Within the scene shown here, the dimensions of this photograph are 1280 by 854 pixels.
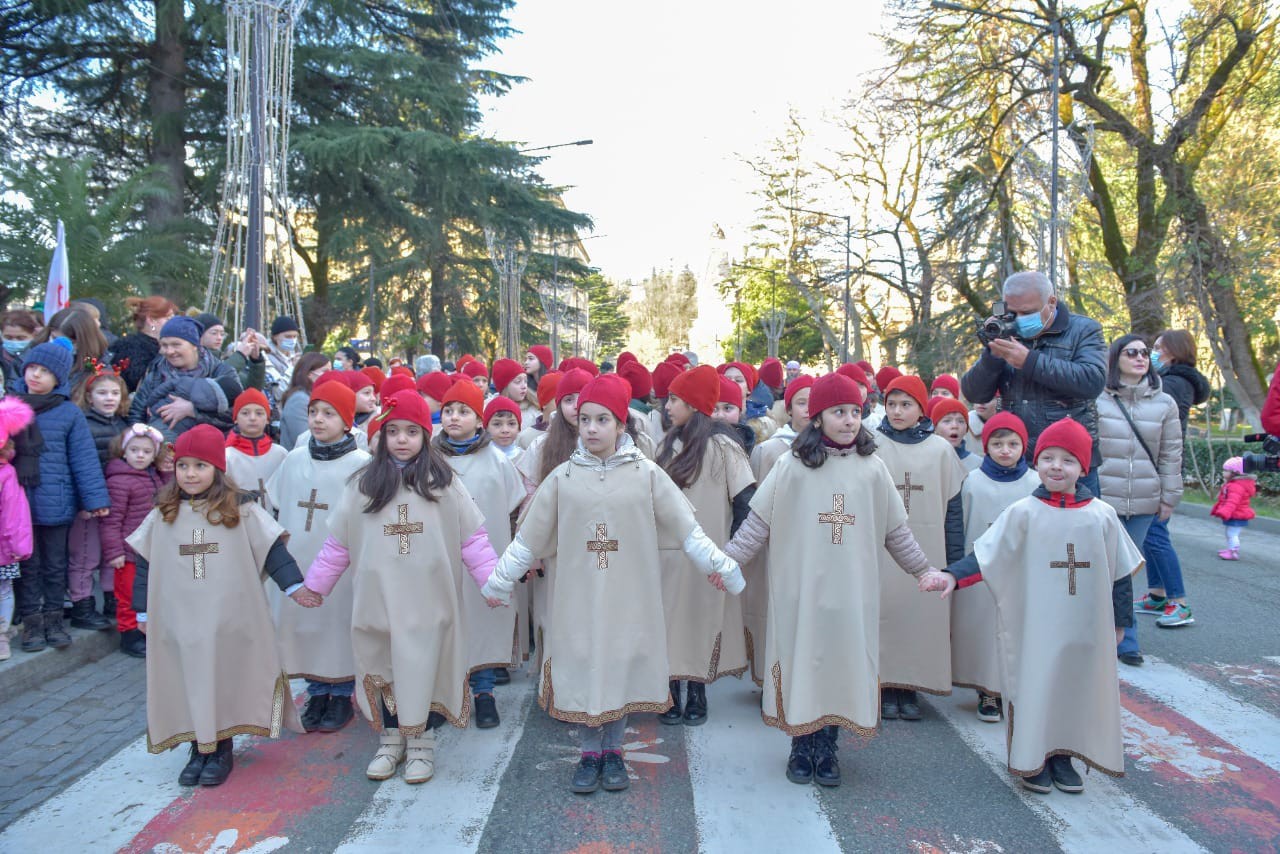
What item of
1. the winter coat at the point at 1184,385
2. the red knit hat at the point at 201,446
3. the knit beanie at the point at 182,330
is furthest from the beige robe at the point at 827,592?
the knit beanie at the point at 182,330

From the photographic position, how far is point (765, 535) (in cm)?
450

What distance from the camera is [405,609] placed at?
425 centimetres

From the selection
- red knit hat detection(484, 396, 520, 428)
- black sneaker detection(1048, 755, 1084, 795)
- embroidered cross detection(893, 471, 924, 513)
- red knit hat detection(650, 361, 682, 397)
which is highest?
red knit hat detection(650, 361, 682, 397)

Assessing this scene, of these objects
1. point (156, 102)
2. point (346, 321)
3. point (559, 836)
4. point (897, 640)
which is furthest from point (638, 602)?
→ point (346, 321)

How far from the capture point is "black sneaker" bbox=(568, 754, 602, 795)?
4086 millimetres

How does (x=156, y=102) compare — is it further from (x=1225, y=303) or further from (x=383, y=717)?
(x=1225, y=303)

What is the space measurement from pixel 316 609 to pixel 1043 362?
4.06 m

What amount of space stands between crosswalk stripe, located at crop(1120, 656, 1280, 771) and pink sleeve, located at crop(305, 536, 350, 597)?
449cm

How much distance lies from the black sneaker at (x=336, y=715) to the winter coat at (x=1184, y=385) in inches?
243

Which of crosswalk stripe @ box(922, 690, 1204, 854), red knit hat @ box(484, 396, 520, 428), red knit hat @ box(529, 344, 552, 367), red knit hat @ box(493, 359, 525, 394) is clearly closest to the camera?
crosswalk stripe @ box(922, 690, 1204, 854)

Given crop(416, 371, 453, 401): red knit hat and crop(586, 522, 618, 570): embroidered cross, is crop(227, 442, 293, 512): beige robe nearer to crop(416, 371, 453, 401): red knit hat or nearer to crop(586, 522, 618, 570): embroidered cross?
crop(416, 371, 453, 401): red knit hat

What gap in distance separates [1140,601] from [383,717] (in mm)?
6104

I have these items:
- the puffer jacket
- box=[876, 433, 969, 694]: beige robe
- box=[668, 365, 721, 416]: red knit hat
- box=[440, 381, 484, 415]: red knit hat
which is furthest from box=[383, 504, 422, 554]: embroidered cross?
the puffer jacket

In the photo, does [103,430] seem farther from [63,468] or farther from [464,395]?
[464,395]
